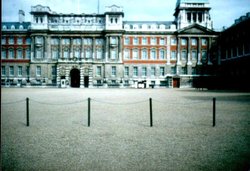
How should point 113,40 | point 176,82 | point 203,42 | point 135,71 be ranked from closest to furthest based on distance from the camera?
point 176,82, point 113,40, point 203,42, point 135,71

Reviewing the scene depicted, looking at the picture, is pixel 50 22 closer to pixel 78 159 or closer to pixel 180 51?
pixel 180 51

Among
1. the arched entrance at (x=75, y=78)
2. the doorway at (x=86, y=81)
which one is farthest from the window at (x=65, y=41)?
the doorway at (x=86, y=81)

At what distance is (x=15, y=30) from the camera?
46.3 meters

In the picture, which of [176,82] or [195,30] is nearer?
[176,82]

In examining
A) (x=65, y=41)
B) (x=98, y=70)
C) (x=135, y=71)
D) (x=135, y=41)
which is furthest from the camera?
(x=135, y=71)

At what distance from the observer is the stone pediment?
4663 cm

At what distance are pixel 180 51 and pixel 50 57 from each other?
2671 centimetres

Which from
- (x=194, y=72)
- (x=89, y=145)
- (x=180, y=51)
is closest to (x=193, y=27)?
(x=180, y=51)

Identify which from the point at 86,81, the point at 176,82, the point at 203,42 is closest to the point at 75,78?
the point at 86,81

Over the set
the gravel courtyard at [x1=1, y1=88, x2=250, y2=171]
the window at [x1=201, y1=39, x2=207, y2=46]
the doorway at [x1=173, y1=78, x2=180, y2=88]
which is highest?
the window at [x1=201, y1=39, x2=207, y2=46]

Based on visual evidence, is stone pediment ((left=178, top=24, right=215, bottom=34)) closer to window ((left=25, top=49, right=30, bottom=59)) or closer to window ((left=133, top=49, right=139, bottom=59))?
window ((left=133, top=49, right=139, bottom=59))

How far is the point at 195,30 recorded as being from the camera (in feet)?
155

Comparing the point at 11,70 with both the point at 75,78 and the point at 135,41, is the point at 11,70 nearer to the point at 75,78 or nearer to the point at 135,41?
the point at 75,78

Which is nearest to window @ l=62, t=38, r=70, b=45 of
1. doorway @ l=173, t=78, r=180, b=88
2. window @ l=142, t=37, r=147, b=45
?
window @ l=142, t=37, r=147, b=45
